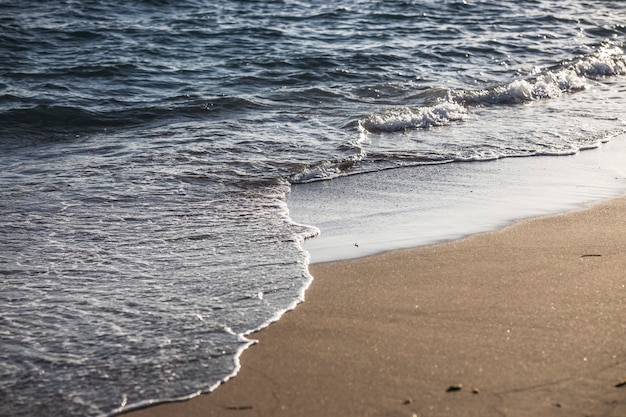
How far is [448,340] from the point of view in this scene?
11.7 feet

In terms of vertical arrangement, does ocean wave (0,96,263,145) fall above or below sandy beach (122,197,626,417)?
below

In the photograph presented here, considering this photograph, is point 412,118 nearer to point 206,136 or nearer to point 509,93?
point 509,93

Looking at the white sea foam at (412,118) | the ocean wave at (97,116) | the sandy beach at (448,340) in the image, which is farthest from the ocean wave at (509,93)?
the sandy beach at (448,340)

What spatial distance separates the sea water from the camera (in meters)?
3.73

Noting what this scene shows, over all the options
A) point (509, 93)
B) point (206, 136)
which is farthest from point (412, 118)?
point (206, 136)

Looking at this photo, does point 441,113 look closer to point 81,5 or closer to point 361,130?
point 361,130

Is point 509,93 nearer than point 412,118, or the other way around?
point 412,118

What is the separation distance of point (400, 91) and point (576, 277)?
570 centimetres

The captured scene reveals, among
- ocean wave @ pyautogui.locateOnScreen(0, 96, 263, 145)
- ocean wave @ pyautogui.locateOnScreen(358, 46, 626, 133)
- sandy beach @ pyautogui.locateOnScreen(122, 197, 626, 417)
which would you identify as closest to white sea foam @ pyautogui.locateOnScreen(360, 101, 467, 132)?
ocean wave @ pyautogui.locateOnScreen(358, 46, 626, 133)

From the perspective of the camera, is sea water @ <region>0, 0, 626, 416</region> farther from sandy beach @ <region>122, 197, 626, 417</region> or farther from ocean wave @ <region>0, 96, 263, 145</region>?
sandy beach @ <region>122, 197, 626, 417</region>

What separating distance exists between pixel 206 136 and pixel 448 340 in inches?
177

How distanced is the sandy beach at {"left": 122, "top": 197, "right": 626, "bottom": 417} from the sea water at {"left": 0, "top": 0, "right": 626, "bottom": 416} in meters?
0.22

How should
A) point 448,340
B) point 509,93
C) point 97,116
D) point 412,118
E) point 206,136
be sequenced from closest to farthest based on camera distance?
point 448,340 → point 206,136 → point 412,118 → point 97,116 → point 509,93

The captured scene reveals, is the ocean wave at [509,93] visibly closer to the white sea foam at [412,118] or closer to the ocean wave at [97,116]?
the white sea foam at [412,118]
